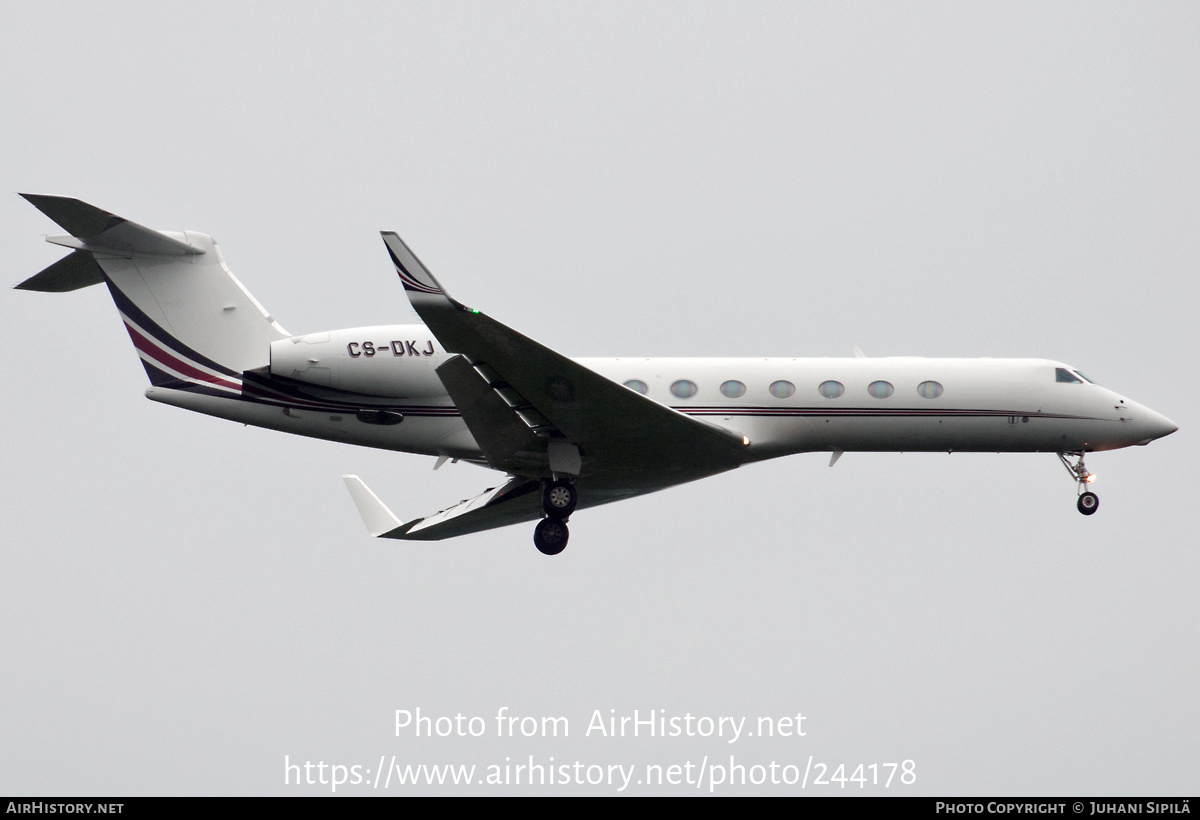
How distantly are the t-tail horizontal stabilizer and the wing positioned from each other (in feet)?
5.89

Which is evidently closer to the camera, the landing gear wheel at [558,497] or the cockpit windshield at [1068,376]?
the landing gear wheel at [558,497]

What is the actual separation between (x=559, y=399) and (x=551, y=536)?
2.87 metres

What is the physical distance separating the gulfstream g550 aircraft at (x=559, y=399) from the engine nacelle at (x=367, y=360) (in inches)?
0.9

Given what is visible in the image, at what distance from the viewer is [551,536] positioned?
2000 cm

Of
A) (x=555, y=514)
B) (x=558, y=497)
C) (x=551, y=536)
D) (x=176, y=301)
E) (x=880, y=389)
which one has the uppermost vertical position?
(x=176, y=301)

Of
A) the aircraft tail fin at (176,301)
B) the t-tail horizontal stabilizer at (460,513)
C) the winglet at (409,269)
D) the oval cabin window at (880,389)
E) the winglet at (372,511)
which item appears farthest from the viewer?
the winglet at (372,511)

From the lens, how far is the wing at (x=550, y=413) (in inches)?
637

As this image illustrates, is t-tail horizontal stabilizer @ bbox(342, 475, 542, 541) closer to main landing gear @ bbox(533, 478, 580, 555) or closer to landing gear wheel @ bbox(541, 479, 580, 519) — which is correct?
main landing gear @ bbox(533, 478, 580, 555)

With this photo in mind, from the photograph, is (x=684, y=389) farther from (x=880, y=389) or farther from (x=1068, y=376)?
(x=1068, y=376)

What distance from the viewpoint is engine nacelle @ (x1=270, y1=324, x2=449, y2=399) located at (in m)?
19.0

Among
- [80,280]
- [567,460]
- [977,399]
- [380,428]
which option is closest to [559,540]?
[567,460]

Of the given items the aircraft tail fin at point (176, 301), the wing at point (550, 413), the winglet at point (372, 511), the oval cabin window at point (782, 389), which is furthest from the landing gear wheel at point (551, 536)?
the aircraft tail fin at point (176, 301)

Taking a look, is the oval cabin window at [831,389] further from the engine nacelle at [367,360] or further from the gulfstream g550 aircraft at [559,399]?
the engine nacelle at [367,360]

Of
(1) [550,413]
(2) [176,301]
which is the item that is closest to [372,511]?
(2) [176,301]
